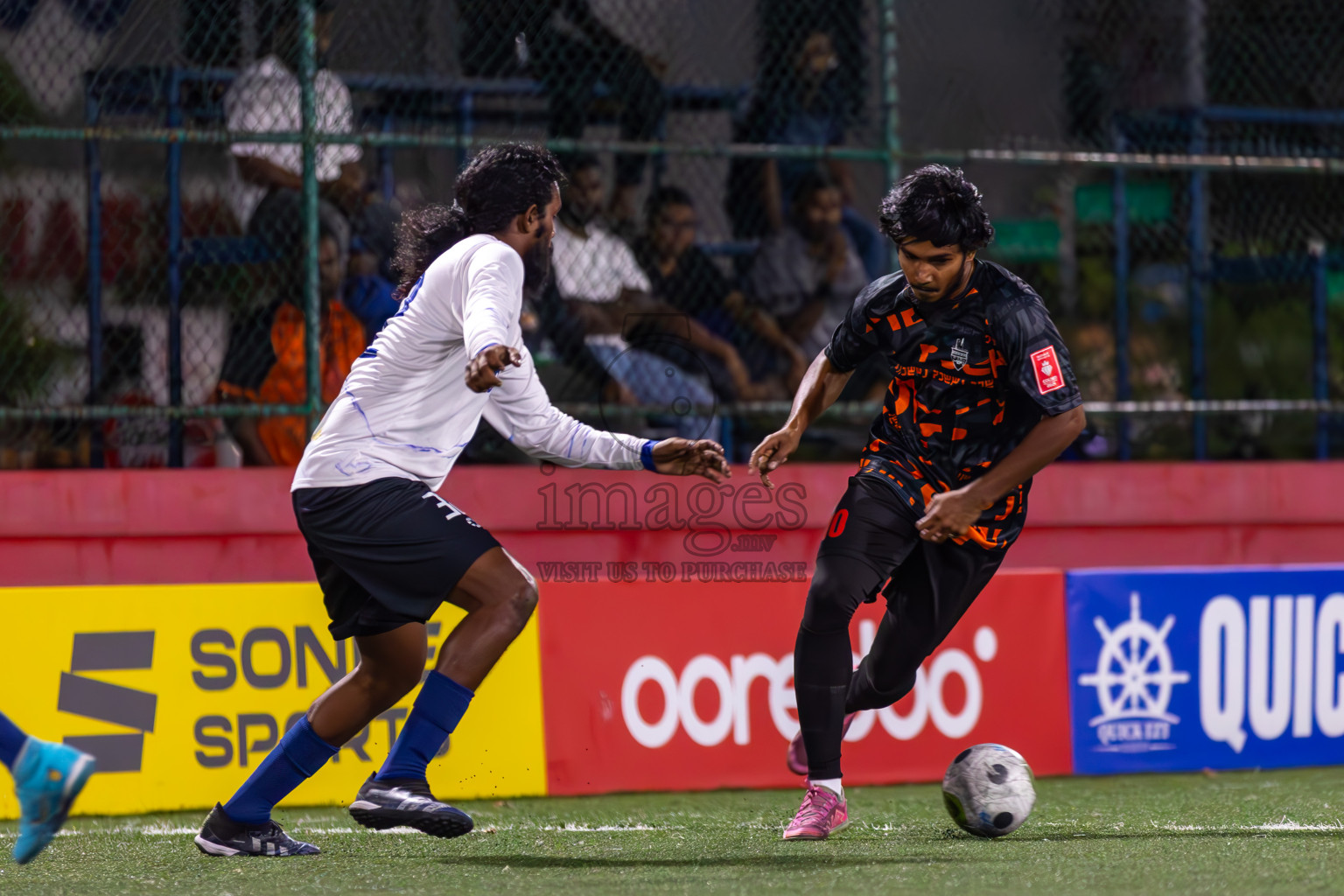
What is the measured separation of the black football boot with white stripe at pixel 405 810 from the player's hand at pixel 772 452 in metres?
1.42

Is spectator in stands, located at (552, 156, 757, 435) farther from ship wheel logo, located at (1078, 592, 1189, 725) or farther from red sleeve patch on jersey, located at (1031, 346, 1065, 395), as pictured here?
red sleeve patch on jersey, located at (1031, 346, 1065, 395)

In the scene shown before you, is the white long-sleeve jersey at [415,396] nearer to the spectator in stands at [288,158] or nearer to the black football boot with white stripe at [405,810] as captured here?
the black football boot with white stripe at [405,810]

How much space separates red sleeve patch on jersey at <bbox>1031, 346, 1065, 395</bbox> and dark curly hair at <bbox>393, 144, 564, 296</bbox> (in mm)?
1444

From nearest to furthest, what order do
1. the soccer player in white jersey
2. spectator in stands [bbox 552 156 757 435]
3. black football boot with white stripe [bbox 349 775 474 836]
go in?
black football boot with white stripe [bbox 349 775 474 836]
the soccer player in white jersey
spectator in stands [bbox 552 156 757 435]

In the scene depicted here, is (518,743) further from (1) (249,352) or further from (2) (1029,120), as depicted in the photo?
(2) (1029,120)

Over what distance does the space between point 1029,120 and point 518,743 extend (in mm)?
4342

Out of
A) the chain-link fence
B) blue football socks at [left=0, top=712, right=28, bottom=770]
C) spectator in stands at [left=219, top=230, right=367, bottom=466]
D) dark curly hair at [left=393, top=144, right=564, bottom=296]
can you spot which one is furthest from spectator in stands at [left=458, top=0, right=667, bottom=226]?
blue football socks at [left=0, top=712, right=28, bottom=770]

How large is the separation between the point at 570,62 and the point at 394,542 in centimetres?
402

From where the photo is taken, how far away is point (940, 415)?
188 inches

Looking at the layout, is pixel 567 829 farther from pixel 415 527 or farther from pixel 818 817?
pixel 415 527

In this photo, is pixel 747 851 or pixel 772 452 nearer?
pixel 747 851

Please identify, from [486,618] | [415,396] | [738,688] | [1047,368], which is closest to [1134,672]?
[738,688]

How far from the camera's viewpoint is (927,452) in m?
4.79

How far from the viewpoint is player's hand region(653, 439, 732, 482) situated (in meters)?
4.48
